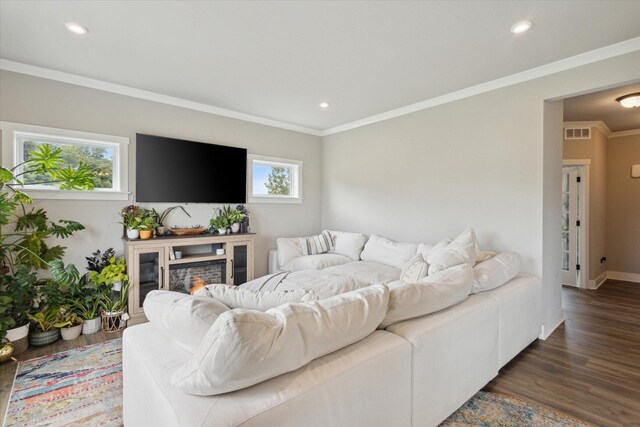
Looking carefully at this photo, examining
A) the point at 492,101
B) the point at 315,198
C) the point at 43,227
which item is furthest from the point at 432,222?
the point at 43,227

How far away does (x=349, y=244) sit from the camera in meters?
4.59

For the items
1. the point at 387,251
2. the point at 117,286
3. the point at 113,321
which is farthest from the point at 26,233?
the point at 387,251

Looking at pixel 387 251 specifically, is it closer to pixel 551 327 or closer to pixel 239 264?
pixel 551 327

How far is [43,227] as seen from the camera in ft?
9.61

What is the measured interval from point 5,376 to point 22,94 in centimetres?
257

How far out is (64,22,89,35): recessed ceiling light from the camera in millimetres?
2320

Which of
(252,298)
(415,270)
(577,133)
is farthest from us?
(577,133)

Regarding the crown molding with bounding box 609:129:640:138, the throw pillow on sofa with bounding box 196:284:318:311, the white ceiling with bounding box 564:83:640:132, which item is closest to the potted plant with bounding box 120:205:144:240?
the throw pillow on sofa with bounding box 196:284:318:311

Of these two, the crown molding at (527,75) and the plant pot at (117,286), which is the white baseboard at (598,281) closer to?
the crown molding at (527,75)

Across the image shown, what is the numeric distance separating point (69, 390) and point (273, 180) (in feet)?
11.6

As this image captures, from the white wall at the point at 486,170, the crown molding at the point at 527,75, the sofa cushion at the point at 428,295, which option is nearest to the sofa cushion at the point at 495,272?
the sofa cushion at the point at 428,295

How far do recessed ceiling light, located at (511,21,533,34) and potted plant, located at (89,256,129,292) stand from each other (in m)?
4.22

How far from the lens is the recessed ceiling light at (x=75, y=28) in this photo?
91.4 inches

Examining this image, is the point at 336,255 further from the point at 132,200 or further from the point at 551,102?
the point at 551,102
